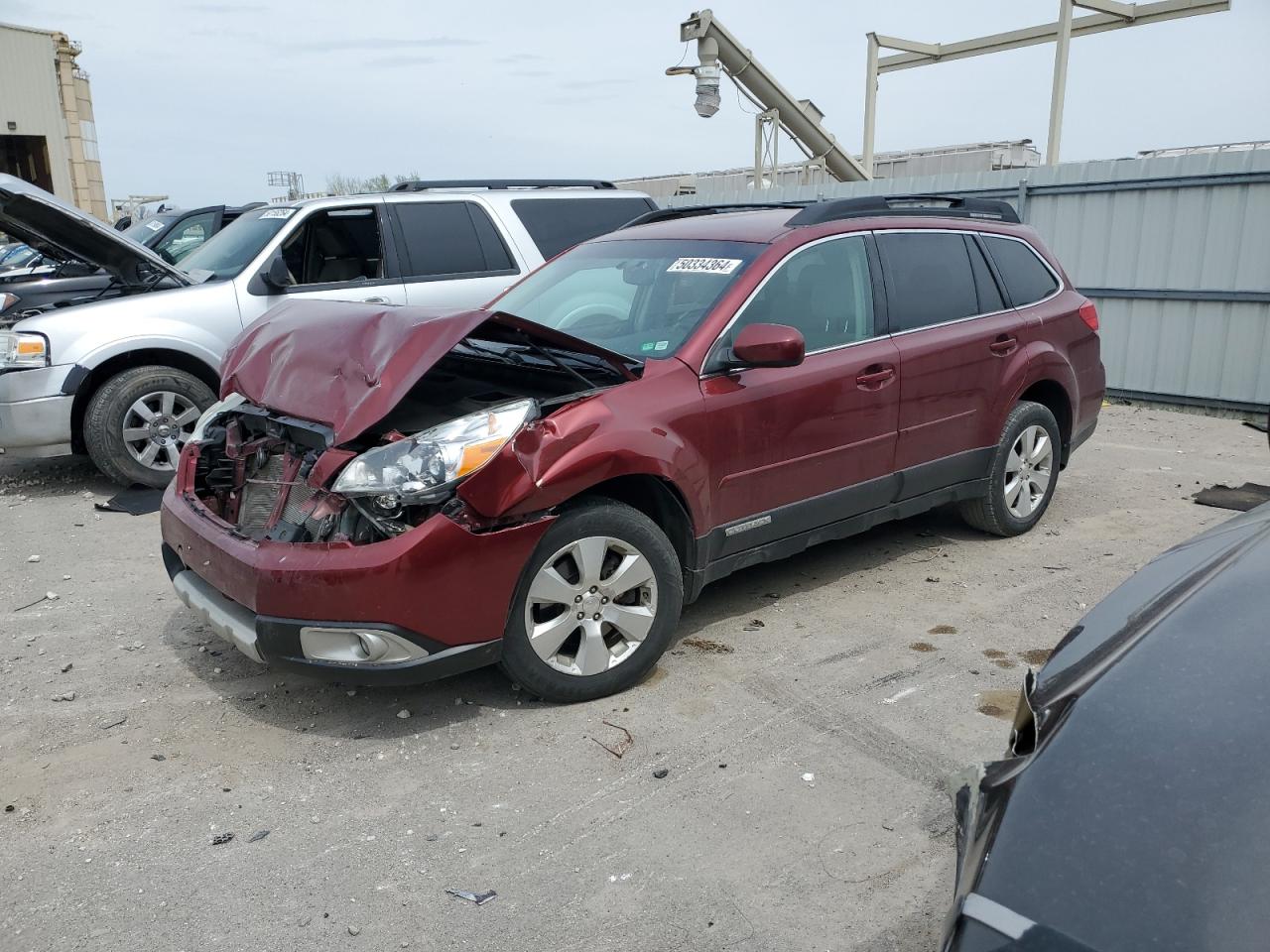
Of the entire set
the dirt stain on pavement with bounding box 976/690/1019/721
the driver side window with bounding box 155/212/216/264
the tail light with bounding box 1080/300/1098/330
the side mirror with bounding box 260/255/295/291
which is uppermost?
the driver side window with bounding box 155/212/216/264

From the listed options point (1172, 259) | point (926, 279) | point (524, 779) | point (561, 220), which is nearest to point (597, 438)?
point (524, 779)

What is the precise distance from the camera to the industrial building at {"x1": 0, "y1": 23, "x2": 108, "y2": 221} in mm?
32125

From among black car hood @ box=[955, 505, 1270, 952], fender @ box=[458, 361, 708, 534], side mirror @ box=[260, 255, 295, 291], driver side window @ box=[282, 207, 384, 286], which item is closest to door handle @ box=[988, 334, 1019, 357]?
fender @ box=[458, 361, 708, 534]

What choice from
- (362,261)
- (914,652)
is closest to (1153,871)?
(914,652)

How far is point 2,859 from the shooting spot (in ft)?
9.87

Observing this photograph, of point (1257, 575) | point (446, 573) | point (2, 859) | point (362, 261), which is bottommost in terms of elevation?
point (2, 859)

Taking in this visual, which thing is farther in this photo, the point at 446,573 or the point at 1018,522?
the point at 1018,522

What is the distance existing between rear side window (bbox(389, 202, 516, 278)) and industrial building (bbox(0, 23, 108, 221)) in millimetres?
31418

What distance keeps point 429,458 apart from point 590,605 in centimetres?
84

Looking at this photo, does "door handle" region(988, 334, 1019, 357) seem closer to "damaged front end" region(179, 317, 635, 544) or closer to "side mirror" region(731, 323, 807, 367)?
"side mirror" region(731, 323, 807, 367)

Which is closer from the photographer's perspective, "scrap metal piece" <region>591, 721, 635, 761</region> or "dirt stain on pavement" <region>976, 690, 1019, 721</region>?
"scrap metal piece" <region>591, 721, 635, 761</region>

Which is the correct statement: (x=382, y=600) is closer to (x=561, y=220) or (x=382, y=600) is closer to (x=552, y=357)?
(x=552, y=357)

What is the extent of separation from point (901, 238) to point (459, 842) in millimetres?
3666

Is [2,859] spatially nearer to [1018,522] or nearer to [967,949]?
[967,949]
